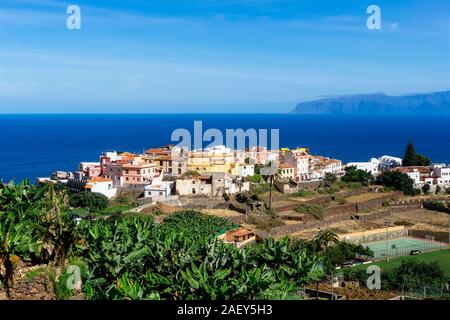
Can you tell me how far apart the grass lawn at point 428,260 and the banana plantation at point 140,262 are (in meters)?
12.3

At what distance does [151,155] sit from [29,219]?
33.3 m

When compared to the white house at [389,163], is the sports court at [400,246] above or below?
below

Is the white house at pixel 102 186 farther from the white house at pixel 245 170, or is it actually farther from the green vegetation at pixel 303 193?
the green vegetation at pixel 303 193

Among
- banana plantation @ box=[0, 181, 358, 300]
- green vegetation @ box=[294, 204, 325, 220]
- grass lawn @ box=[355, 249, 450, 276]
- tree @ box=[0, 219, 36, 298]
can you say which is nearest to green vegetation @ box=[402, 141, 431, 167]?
green vegetation @ box=[294, 204, 325, 220]

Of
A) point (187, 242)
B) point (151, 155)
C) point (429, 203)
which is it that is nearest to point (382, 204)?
point (429, 203)

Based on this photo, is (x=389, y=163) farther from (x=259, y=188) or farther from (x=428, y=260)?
(x=428, y=260)

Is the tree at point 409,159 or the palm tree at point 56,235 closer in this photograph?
the palm tree at point 56,235

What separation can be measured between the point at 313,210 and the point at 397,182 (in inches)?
471

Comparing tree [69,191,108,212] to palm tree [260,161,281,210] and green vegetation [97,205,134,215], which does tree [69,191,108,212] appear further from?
palm tree [260,161,281,210]

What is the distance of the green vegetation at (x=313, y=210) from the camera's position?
3672 cm

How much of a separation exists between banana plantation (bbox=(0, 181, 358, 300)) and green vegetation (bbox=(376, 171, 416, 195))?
34.0m

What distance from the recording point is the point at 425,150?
95.9m

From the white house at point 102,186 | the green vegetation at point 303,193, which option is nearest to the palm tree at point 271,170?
the green vegetation at point 303,193
